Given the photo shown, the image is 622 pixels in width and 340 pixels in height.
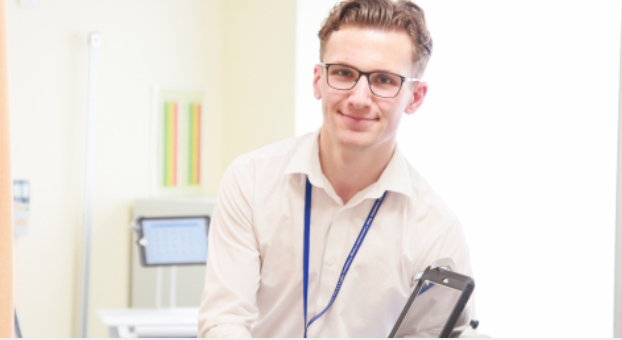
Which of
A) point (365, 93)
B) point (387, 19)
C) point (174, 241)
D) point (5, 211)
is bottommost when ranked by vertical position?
point (174, 241)

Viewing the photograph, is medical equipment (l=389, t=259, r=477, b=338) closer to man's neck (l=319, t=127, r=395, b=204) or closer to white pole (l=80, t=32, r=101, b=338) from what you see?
man's neck (l=319, t=127, r=395, b=204)

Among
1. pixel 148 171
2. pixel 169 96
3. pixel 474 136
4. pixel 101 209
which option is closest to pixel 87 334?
pixel 101 209

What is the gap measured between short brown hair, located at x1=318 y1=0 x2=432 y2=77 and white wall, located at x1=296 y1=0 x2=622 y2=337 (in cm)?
111

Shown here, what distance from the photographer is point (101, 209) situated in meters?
3.43

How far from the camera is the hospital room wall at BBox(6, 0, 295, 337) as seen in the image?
10.4ft

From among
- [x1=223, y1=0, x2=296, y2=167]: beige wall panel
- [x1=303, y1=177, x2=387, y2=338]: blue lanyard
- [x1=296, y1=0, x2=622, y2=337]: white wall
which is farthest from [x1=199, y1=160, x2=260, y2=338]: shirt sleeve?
[x1=223, y1=0, x2=296, y2=167]: beige wall panel

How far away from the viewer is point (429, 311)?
1152 millimetres

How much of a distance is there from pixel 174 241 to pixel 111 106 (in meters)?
1.08

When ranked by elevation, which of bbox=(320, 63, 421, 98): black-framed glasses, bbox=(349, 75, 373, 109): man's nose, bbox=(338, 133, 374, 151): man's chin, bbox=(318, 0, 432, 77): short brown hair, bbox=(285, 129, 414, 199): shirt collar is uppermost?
bbox=(318, 0, 432, 77): short brown hair

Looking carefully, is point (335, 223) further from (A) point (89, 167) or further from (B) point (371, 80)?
(A) point (89, 167)

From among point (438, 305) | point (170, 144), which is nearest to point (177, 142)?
point (170, 144)

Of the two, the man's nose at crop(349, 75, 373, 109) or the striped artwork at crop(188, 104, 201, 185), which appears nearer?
the man's nose at crop(349, 75, 373, 109)

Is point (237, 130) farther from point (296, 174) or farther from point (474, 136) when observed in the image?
point (296, 174)

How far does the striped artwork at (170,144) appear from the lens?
11.9ft
